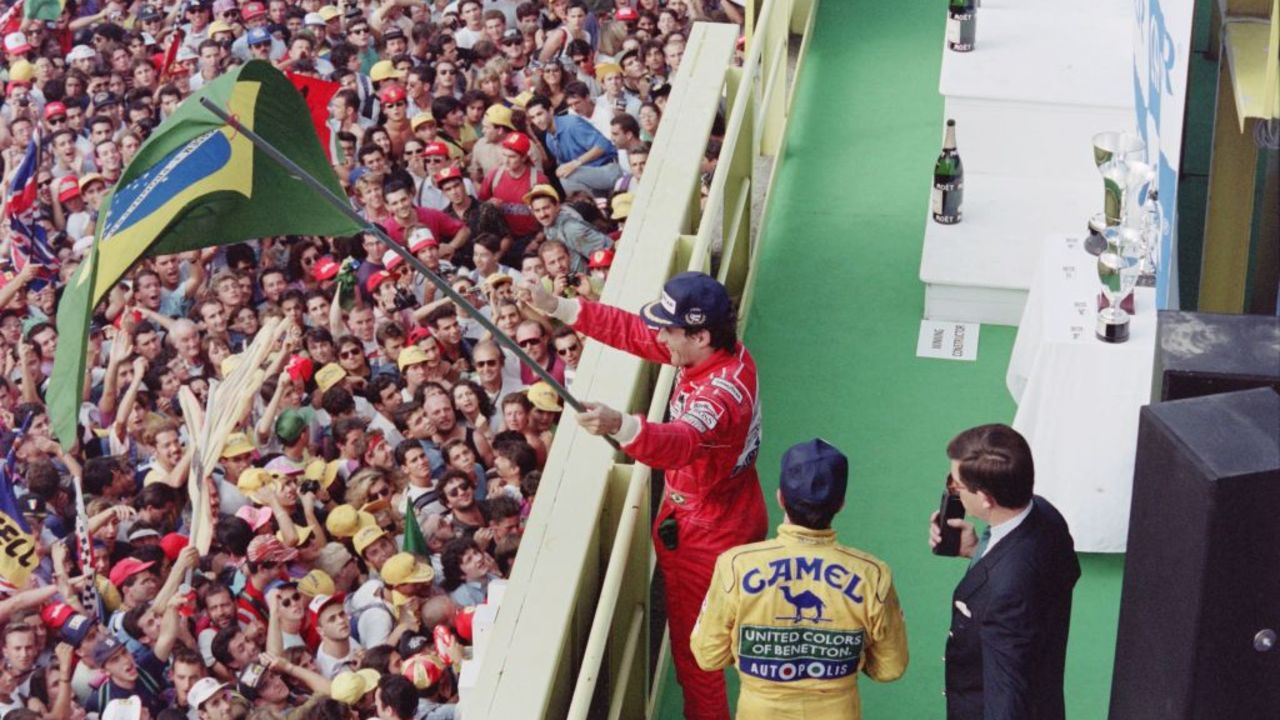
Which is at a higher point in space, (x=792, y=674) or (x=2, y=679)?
(x=792, y=674)

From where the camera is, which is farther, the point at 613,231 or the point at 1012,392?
the point at 613,231

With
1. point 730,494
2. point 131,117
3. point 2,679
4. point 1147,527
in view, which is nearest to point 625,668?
point 730,494

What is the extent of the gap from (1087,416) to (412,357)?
2.52 m

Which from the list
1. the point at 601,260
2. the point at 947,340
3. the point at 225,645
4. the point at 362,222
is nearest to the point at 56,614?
the point at 225,645

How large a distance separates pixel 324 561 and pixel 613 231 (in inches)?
78.9

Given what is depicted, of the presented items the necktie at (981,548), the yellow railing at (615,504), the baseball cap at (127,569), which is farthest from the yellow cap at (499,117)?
the necktie at (981,548)

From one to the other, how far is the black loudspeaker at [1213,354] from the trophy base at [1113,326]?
68.2 inches

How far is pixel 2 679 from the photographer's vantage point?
5734 mm

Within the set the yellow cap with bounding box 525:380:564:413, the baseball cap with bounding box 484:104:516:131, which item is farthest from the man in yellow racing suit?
the baseball cap with bounding box 484:104:516:131

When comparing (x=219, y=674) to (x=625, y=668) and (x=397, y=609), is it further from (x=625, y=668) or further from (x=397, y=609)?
(x=625, y=668)

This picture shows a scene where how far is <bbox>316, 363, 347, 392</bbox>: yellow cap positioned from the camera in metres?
6.45

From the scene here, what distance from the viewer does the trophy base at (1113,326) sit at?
489 cm

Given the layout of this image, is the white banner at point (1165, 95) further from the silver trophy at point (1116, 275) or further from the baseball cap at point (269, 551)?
the baseball cap at point (269, 551)

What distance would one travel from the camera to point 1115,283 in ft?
16.3
